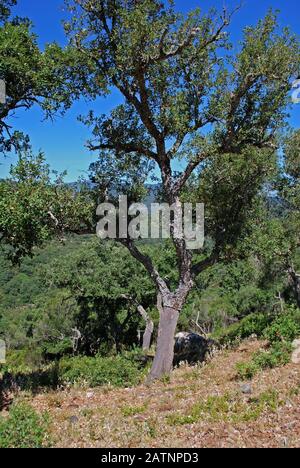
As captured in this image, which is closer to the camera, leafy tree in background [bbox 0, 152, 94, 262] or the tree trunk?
leafy tree in background [bbox 0, 152, 94, 262]

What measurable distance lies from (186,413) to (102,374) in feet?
16.3

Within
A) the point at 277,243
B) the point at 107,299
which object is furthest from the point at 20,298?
the point at 277,243

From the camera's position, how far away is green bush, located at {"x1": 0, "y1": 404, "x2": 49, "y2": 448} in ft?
23.1

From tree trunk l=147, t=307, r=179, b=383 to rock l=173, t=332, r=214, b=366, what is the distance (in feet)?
8.87

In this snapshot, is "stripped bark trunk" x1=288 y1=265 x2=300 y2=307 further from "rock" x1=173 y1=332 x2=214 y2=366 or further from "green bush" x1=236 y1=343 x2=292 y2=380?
"green bush" x1=236 y1=343 x2=292 y2=380

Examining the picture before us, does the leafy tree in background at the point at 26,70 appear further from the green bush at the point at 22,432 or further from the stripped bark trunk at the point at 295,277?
the stripped bark trunk at the point at 295,277

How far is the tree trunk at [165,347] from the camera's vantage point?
13516mm

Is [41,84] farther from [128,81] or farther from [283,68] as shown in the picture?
[283,68]

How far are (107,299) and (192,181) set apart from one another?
20.7 metres

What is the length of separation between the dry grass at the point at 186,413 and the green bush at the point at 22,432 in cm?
45

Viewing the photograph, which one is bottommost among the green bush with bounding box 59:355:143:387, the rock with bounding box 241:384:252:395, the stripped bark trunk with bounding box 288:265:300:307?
the green bush with bounding box 59:355:143:387

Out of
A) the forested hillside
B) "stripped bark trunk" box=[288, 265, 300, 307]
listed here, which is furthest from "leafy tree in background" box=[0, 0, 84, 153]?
"stripped bark trunk" box=[288, 265, 300, 307]

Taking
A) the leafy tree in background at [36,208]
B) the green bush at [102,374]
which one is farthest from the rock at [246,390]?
the leafy tree in background at [36,208]

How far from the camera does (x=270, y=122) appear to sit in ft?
46.3
